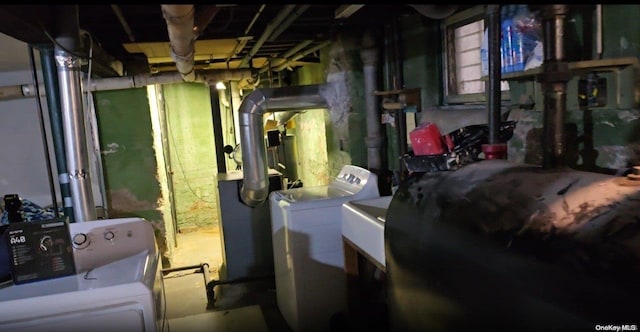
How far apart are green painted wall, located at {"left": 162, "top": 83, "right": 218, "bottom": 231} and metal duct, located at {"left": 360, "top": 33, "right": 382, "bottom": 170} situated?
13.9 feet

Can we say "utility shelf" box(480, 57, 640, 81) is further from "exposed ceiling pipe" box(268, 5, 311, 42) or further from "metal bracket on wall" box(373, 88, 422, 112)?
"exposed ceiling pipe" box(268, 5, 311, 42)

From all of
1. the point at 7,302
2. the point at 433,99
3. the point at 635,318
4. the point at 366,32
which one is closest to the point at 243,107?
the point at 366,32

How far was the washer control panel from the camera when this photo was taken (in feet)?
6.77

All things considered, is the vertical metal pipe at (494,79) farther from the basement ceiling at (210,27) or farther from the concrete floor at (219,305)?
the concrete floor at (219,305)

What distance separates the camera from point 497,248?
44.8 inches

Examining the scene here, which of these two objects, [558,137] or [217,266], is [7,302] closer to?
[558,137]

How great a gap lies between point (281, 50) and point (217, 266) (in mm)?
2420

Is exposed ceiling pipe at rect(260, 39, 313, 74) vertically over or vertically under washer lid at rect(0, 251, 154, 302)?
over

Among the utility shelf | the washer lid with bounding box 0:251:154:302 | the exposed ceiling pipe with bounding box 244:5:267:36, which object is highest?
the exposed ceiling pipe with bounding box 244:5:267:36

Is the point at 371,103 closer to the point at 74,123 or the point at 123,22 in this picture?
the point at 123,22

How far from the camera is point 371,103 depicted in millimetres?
3170

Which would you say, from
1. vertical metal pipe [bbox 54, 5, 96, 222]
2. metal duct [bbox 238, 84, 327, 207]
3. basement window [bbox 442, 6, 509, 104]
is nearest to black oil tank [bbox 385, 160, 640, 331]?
basement window [bbox 442, 6, 509, 104]

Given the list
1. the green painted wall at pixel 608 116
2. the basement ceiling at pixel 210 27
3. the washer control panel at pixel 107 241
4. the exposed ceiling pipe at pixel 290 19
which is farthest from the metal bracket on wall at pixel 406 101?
the washer control panel at pixel 107 241
